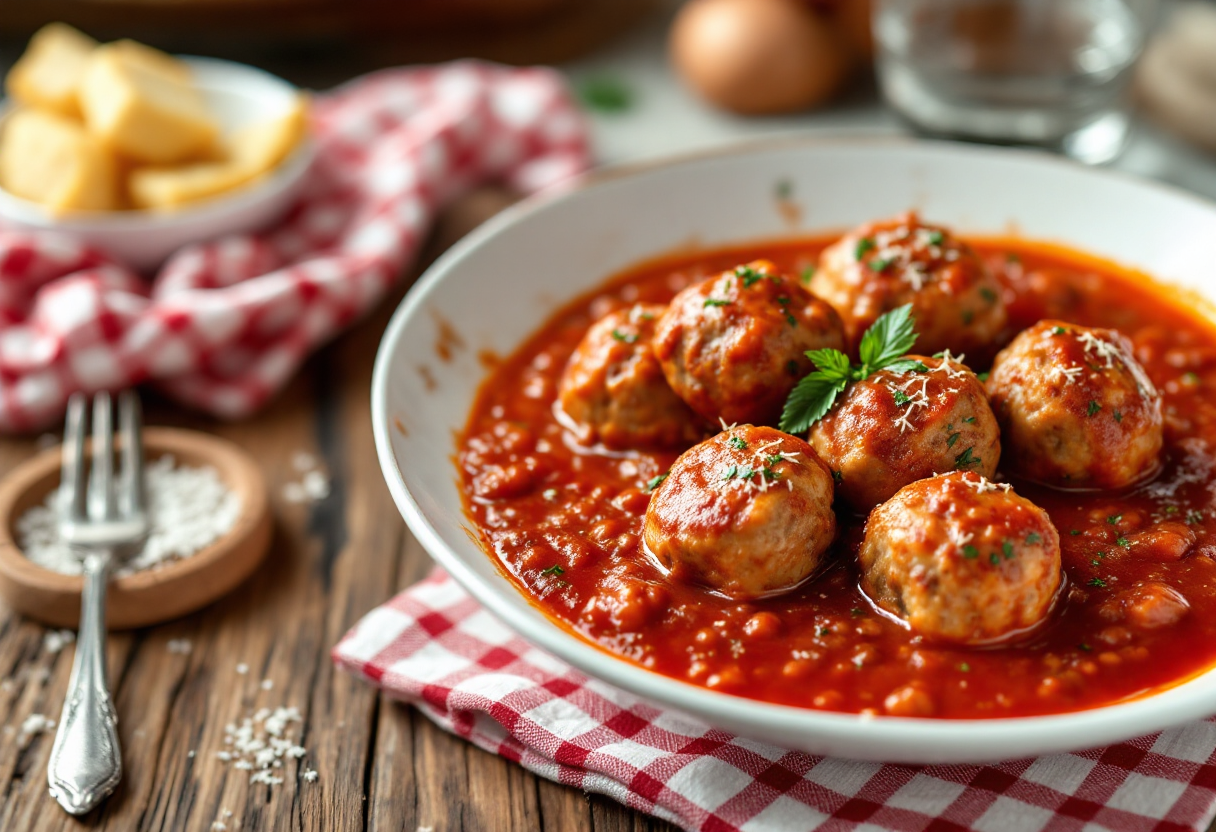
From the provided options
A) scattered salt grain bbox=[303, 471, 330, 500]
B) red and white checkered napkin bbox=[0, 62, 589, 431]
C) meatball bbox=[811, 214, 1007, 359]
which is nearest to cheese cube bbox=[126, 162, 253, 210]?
red and white checkered napkin bbox=[0, 62, 589, 431]

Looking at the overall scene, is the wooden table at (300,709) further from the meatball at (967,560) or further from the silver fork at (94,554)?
the meatball at (967,560)

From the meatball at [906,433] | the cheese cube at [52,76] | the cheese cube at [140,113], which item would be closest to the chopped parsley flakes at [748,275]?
the meatball at [906,433]

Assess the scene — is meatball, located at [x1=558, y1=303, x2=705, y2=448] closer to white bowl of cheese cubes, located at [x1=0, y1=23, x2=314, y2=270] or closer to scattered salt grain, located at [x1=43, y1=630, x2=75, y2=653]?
scattered salt grain, located at [x1=43, y1=630, x2=75, y2=653]

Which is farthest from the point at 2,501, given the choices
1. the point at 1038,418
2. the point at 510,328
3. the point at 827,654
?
the point at 1038,418

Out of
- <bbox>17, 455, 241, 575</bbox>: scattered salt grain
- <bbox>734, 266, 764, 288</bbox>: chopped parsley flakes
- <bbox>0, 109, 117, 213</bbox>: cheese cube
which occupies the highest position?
<bbox>734, 266, 764, 288</bbox>: chopped parsley flakes

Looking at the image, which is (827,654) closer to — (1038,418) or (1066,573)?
(1066,573)
